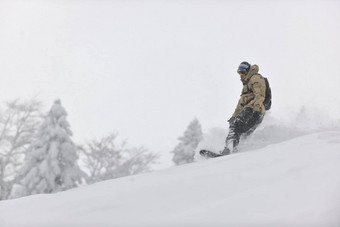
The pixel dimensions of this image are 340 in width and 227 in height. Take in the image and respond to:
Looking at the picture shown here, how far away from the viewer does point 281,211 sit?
3.00 meters

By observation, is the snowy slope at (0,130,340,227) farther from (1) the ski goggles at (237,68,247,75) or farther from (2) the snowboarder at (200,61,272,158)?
(1) the ski goggles at (237,68,247,75)

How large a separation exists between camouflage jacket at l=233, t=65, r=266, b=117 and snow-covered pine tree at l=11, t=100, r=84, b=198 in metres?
20.3

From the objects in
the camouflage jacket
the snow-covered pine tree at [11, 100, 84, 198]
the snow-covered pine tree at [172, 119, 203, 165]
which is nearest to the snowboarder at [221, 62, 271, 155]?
the camouflage jacket

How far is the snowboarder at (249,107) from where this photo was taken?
7285 millimetres

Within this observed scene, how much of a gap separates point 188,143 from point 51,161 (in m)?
13.5

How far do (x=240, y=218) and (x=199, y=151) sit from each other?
14.4 ft

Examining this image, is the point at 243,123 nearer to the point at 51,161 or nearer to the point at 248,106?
the point at 248,106

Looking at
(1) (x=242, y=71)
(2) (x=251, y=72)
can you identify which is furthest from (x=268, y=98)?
(1) (x=242, y=71)

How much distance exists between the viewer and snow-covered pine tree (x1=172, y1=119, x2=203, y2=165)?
33969mm

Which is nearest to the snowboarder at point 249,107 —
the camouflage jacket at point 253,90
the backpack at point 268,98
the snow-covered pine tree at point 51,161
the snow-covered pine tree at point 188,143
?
the camouflage jacket at point 253,90

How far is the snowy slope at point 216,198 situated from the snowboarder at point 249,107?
7.52ft

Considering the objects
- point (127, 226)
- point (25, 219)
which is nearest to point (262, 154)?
point (127, 226)

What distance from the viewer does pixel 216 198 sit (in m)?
3.54

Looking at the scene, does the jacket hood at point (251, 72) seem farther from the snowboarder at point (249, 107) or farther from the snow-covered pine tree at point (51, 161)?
the snow-covered pine tree at point (51, 161)
